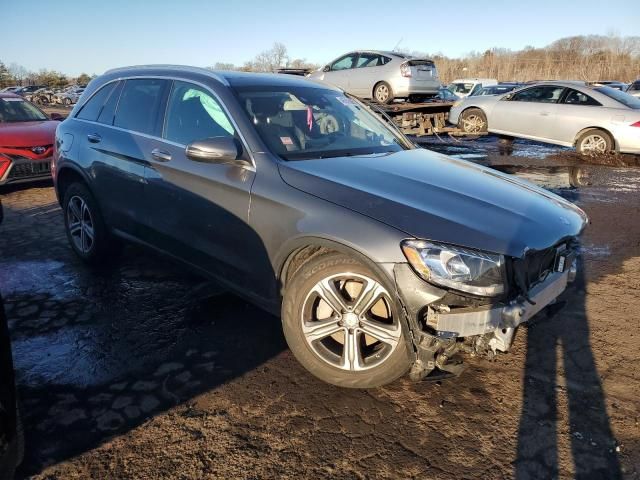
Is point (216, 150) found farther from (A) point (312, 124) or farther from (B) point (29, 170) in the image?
(B) point (29, 170)

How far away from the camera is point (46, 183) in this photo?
8.25 metres

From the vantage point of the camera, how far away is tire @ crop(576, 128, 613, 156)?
10.4m

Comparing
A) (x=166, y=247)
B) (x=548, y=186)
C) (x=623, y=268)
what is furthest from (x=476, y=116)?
(x=166, y=247)

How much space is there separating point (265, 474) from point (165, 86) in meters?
3.01

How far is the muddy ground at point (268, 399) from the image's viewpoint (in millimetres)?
2268

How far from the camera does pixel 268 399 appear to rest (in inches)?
107

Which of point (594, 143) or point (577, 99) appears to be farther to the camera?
point (577, 99)

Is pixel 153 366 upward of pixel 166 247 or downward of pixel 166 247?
downward

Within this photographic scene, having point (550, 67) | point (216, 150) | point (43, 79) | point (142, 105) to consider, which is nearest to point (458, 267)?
point (216, 150)

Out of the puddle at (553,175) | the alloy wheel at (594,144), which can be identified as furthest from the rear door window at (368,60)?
the alloy wheel at (594,144)

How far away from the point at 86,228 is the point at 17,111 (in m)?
5.83

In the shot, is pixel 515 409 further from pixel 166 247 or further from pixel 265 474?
pixel 166 247

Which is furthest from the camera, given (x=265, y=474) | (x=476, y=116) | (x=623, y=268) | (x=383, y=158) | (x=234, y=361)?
(x=476, y=116)

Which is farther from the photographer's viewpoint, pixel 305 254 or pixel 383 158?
pixel 383 158
